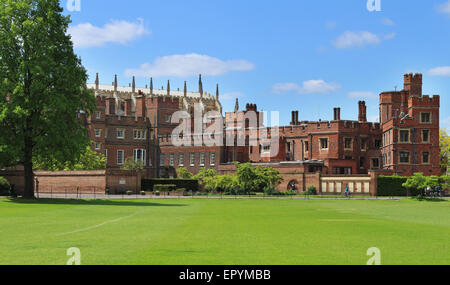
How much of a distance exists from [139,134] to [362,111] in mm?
35078

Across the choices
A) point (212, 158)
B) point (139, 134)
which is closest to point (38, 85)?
point (212, 158)

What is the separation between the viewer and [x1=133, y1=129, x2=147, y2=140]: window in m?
95.3

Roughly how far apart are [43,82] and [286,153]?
166 ft

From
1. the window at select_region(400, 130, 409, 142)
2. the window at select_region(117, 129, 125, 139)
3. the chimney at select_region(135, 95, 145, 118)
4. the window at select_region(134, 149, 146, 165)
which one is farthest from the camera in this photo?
the chimney at select_region(135, 95, 145, 118)

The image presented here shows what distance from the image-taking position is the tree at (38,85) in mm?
40562

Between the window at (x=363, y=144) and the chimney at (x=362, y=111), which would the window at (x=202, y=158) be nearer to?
the window at (x=363, y=144)

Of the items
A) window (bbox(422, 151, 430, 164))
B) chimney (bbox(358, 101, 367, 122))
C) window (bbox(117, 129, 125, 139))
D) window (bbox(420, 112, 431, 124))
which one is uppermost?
chimney (bbox(358, 101, 367, 122))

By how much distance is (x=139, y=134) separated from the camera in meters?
95.9

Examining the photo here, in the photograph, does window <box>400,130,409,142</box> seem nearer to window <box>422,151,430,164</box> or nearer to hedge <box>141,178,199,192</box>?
window <box>422,151,430,164</box>

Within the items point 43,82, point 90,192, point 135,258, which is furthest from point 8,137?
point 135,258

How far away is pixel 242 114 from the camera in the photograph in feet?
305

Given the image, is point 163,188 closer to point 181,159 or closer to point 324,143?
point 181,159

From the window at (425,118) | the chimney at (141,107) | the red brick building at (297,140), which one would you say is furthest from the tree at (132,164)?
the window at (425,118)

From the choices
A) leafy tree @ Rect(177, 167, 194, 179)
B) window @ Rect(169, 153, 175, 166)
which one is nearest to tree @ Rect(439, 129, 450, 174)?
leafy tree @ Rect(177, 167, 194, 179)
